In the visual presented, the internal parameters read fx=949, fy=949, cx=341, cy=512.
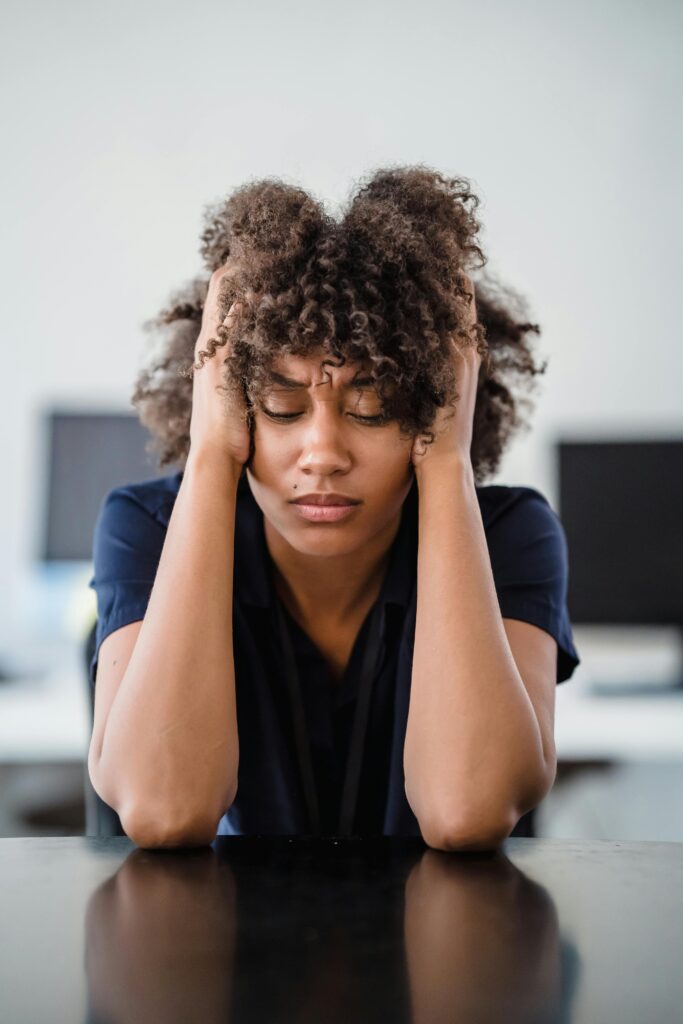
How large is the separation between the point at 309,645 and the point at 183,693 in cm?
24

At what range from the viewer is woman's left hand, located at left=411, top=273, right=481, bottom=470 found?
95cm

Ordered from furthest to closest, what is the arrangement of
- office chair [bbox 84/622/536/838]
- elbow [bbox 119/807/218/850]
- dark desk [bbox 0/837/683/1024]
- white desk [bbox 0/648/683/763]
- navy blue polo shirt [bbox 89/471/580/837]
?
white desk [bbox 0/648/683/763] < office chair [bbox 84/622/536/838] < navy blue polo shirt [bbox 89/471/580/837] < elbow [bbox 119/807/218/850] < dark desk [bbox 0/837/683/1024]

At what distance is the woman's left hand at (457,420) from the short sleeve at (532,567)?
0.13 metres

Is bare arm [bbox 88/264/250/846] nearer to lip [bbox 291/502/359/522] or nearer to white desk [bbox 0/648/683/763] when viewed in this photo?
lip [bbox 291/502/359/522]

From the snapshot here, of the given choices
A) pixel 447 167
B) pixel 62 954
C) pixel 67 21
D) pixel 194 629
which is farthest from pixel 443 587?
pixel 67 21

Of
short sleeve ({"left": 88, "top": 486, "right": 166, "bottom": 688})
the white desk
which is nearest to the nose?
short sleeve ({"left": 88, "top": 486, "right": 166, "bottom": 688})

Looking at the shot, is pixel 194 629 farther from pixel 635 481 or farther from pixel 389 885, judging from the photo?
pixel 635 481

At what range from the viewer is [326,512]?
910 mm

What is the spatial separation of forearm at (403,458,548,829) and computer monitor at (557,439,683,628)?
1.70 m

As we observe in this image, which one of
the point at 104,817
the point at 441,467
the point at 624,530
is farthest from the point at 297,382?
the point at 624,530

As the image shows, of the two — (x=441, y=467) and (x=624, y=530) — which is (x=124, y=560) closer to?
(x=441, y=467)

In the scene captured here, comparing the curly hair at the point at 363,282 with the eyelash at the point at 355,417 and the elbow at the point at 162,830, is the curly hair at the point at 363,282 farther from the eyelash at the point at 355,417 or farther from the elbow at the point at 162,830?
the elbow at the point at 162,830

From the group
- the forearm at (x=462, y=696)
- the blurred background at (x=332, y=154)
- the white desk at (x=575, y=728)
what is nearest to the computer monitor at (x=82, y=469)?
the blurred background at (x=332, y=154)

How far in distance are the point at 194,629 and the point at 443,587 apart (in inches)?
9.3
